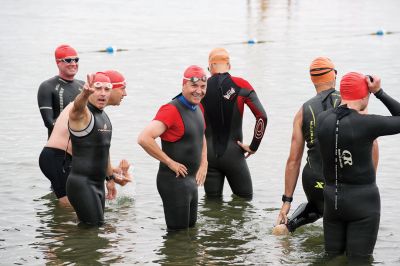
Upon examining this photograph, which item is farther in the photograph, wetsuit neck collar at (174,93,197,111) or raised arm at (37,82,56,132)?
raised arm at (37,82,56,132)

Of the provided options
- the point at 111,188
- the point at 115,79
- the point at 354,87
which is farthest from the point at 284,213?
the point at 115,79

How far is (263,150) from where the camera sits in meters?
16.1

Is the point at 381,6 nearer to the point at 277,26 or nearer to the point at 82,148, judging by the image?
the point at 277,26

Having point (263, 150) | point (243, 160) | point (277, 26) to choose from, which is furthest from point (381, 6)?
point (243, 160)

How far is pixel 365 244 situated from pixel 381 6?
3854 cm

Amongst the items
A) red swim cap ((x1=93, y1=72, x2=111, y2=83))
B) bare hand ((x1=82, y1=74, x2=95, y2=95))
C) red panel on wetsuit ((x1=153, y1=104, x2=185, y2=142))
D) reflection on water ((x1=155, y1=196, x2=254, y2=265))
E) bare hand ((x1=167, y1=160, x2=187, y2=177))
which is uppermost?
red swim cap ((x1=93, y1=72, x2=111, y2=83))

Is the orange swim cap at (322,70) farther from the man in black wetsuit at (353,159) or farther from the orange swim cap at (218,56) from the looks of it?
the orange swim cap at (218,56)

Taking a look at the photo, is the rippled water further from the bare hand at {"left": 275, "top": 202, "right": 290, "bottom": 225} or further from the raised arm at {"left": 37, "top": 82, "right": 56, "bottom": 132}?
the raised arm at {"left": 37, "top": 82, "right": 56, "bottom": 132}

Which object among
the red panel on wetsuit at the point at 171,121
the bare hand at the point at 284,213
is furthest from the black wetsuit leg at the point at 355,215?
the red panel on wetsuit at the point at 171,121

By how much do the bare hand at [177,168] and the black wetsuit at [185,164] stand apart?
0.10 meters

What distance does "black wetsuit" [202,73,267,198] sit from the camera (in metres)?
11.8

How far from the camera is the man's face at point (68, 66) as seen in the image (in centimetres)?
1232

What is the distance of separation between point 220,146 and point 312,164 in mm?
→ 2187

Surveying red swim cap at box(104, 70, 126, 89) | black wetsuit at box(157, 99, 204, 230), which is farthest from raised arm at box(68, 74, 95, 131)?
black wetsuit at box(157, 99, 204, 230)
